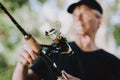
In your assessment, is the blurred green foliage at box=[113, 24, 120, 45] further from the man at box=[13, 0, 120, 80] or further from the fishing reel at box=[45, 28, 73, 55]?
the fishing reel at box=[45, 28, 73, 55]

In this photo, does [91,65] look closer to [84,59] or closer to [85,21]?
[84,59]

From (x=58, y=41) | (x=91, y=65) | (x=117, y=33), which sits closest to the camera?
(x=58, y=41)

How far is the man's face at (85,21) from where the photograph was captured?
3393mm

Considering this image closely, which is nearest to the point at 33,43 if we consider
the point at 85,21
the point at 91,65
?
the point at 91,65

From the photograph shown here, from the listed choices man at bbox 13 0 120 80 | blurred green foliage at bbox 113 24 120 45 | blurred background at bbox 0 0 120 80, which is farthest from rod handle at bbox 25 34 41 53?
blurred green foliage at bbox 113 24 120 45

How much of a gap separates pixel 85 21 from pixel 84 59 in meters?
0.48

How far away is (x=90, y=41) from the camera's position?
135 inches

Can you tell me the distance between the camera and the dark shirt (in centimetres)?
305

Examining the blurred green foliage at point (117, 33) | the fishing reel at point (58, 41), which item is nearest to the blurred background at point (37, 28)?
the blurred green foliage at point (117, 33)

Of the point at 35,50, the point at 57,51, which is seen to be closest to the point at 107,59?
the point at 57,51

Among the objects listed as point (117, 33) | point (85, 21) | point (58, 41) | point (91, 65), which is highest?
point (58, 41)

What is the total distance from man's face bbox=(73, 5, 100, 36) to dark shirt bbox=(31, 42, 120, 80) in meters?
0.18

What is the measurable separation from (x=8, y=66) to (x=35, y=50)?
7986 millimetres

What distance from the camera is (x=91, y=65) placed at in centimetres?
316
